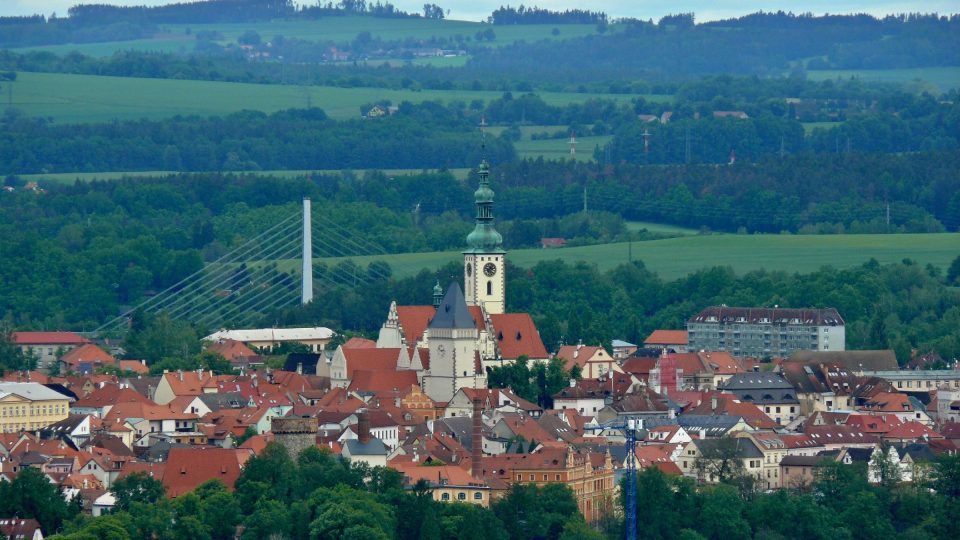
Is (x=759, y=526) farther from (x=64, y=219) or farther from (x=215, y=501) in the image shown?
(x=64, y=219)

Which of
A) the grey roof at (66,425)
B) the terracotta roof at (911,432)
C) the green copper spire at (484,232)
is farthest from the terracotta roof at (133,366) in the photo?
the terracotta roof at (911,432)

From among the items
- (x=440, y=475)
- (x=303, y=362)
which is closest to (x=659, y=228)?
(x=303, y=362)

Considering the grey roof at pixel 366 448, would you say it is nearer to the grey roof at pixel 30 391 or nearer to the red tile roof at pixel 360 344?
the grey roof at pixel 30 391

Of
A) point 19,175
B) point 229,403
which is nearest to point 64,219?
point 19,175

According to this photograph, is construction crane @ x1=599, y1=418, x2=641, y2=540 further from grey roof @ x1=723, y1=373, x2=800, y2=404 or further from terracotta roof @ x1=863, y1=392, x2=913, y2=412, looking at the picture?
terracotta roof @ x1=863, y1=392, x2=913, y2=412

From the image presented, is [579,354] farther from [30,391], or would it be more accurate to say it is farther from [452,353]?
[30,391]
